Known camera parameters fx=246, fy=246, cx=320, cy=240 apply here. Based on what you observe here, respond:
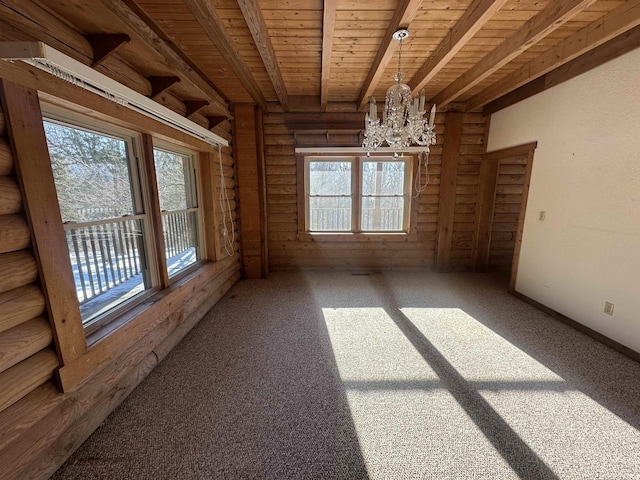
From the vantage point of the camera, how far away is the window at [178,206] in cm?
230

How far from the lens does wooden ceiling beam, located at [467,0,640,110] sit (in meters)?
1.75

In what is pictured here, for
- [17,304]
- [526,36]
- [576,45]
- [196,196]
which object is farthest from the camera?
[196,196]

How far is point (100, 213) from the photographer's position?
1.60 metres

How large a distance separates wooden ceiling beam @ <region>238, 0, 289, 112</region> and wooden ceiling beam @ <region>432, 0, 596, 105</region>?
208 cm

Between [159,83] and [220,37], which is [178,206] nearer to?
[159,83]

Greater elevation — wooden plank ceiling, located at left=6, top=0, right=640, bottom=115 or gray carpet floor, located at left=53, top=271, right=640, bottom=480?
wooden plank ceiling, located at left=6, top=0, right=640, bottom=115

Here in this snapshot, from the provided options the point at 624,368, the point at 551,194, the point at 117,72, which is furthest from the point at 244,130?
the point at 624,368

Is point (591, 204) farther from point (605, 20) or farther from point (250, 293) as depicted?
point (250, 293)

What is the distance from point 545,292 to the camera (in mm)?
2734

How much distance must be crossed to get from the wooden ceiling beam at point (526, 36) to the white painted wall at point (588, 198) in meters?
0.73

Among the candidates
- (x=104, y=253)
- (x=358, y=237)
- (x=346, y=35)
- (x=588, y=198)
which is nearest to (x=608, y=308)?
(x=588, y=198)

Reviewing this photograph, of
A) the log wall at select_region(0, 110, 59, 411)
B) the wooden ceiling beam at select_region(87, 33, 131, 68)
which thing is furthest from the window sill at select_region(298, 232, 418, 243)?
the log wall at select_region(0, 110, 59, 411)

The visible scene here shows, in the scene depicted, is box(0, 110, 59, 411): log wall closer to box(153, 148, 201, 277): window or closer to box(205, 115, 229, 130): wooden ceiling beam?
box(153, 148, 201, 277): window

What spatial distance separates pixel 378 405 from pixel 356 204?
2947 mm
